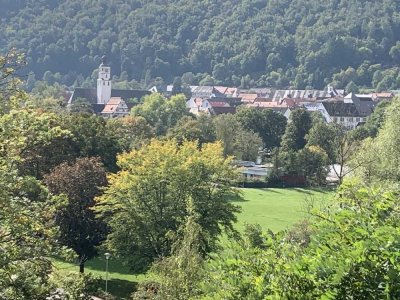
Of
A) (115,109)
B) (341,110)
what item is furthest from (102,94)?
(341,110)

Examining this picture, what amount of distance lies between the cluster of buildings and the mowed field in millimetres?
34401

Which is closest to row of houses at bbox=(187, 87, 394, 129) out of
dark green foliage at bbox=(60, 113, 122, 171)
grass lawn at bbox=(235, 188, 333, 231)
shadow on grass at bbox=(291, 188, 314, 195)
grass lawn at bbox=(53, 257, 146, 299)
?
shadow on grass at bbox=(291, 188, 314, 195)

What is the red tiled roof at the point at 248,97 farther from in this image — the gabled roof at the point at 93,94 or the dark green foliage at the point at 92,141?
the dark green foliage at the point at 92,141

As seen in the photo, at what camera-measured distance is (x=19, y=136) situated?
32.6ft

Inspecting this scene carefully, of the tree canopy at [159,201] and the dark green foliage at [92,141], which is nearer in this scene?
the tree canopy at [159,201]

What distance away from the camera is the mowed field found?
25.9m

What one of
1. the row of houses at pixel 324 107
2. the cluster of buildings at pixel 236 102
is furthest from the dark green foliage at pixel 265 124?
Answer: the cluster of buildings at pixel 236 102

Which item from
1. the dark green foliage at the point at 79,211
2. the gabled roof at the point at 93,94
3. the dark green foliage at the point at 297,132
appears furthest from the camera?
the gabled roof at the point at 93,94

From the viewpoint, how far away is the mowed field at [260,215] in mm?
25875

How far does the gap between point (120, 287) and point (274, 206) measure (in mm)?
22835

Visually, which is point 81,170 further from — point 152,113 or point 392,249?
point 152,113

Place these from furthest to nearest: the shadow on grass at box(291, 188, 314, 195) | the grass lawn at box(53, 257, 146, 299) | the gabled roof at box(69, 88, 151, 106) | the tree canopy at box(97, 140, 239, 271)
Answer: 1. the gabled roof at box(69, 88, 151, 106)
2. the shadow on grass at box(291, 188, 314, 195)
3. the grass lawn at box(53, 257, 146, 299)
4. the tree canopy at box(97, 140, 239, 271)

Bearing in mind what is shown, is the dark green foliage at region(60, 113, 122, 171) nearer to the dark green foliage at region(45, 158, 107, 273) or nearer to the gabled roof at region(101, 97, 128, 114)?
the dark green foliage at region(45, 158, 107, 273)

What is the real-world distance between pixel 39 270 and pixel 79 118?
2639 centimetres
